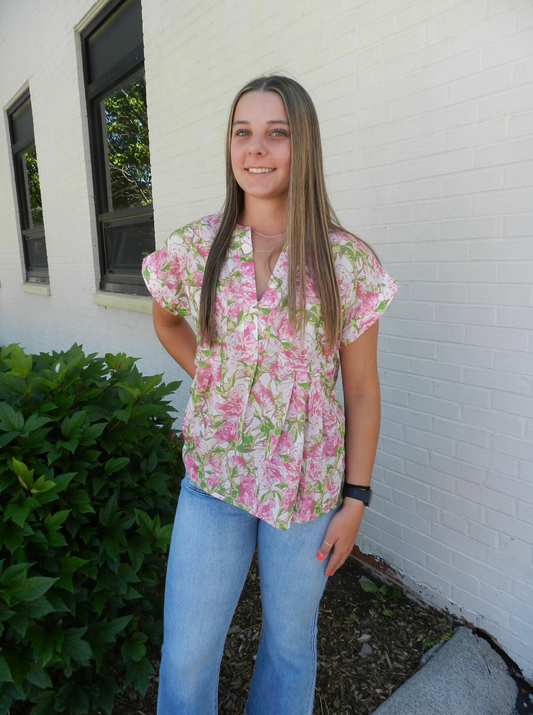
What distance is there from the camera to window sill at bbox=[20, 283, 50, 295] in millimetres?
6948

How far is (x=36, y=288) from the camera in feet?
23.9

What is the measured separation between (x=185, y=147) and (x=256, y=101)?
8.60ft

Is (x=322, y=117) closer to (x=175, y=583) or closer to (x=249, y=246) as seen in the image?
(x=249, y=246)

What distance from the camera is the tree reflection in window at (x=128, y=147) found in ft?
15.4

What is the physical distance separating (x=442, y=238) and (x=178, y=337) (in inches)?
46.6

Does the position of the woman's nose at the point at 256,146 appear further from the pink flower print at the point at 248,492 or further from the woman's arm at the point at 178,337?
the pink flower print at the point at 248,492

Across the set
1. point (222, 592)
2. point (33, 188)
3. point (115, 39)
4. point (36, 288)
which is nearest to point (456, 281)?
point (222, 592)

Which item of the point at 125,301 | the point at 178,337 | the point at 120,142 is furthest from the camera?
the point at 120,142

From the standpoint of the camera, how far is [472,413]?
2.12 metres

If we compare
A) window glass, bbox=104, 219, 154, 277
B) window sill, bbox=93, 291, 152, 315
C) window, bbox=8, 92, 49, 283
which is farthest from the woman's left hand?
window, bbox=8, 92, 49, 283

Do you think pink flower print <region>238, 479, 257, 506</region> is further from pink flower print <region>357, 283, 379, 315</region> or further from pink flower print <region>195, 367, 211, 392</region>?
pink flower print <region>357, 283, 379, 315</region>

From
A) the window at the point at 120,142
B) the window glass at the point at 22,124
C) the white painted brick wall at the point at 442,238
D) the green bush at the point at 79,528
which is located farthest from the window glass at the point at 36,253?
the green bush at the point at 79,528

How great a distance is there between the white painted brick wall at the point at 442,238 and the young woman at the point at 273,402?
856 millimetres

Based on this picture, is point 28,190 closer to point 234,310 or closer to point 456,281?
point 456,281
